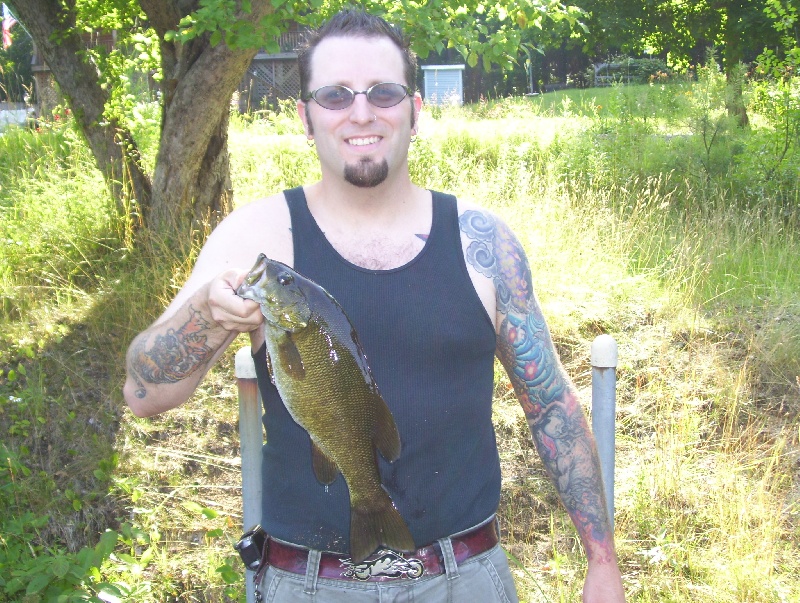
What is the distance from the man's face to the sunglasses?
0.01 meters

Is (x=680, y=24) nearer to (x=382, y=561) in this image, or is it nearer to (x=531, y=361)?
(x=531, y=361)

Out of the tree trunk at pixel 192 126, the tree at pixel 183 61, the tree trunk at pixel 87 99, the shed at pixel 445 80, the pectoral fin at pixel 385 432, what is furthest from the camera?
the shed at pixel 445 80

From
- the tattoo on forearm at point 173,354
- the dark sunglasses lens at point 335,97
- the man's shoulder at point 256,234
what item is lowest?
the tattoo on forearm at point 173,354

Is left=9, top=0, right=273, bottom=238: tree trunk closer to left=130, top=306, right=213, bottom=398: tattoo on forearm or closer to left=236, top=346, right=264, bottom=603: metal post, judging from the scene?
left=236, top=346, right=264, bottom=603: metal post

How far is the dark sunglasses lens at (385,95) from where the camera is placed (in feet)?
7.54

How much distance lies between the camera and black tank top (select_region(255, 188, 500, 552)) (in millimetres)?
2174

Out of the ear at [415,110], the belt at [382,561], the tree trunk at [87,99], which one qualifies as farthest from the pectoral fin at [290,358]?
the tree trunk at [87,99]

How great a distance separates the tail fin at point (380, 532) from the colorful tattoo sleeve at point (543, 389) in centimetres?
62

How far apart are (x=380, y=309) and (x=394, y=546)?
Result: 646 mm

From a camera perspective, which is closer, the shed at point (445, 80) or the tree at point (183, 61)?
the tree at point (183, 61)

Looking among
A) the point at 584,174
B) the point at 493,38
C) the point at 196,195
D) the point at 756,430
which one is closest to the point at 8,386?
the point at 196,195

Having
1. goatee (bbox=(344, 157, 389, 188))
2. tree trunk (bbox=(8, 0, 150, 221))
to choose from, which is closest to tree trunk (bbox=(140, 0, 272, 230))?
tree trunk (bbox=(8, 0, 150, 221))

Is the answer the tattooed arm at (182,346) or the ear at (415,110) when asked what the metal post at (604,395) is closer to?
the ear at (415,110)

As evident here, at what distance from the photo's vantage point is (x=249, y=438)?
2639 mm
